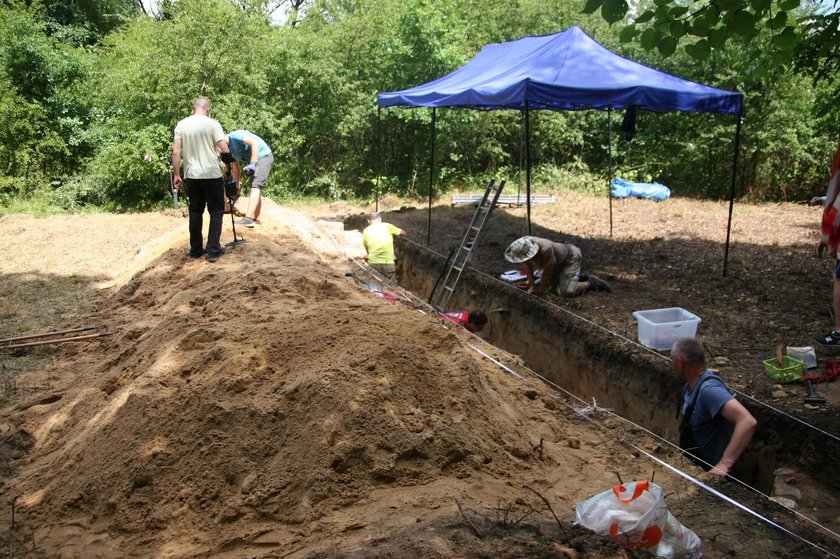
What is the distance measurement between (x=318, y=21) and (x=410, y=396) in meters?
17.1

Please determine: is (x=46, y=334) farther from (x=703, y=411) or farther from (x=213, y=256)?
(x=703, y=411)

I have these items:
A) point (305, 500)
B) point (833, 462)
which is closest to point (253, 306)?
point (305, 500)

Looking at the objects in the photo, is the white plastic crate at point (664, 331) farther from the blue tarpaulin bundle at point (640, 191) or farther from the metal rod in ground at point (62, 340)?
the blue tarpaulin bundle at point (640, 191)

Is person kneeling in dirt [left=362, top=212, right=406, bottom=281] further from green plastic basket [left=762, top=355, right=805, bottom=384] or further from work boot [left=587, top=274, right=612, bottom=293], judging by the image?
green plastic basket [left=762, top=355, right=805, bottom=384]

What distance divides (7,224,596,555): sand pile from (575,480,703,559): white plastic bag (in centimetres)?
81

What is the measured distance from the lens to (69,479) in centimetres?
370

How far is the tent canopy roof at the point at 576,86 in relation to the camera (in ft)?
26.6

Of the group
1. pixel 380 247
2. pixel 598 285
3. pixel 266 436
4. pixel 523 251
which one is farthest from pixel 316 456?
pixel 598 285

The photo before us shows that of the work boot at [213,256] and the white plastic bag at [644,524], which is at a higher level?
the work boot at [213,256]

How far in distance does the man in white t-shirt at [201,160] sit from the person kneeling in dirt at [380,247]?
1.93m

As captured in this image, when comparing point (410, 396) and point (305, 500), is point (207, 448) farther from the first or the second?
point (410, 396)

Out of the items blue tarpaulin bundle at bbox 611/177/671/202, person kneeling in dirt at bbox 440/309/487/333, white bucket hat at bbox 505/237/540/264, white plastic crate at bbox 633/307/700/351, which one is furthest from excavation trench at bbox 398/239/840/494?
blue tarpaulin bundle at bbox 611/177/671/202

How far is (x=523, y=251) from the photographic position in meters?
7.27

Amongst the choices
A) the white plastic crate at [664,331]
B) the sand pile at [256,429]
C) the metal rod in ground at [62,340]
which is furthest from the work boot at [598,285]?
the metal rod in ground at [62,340]
